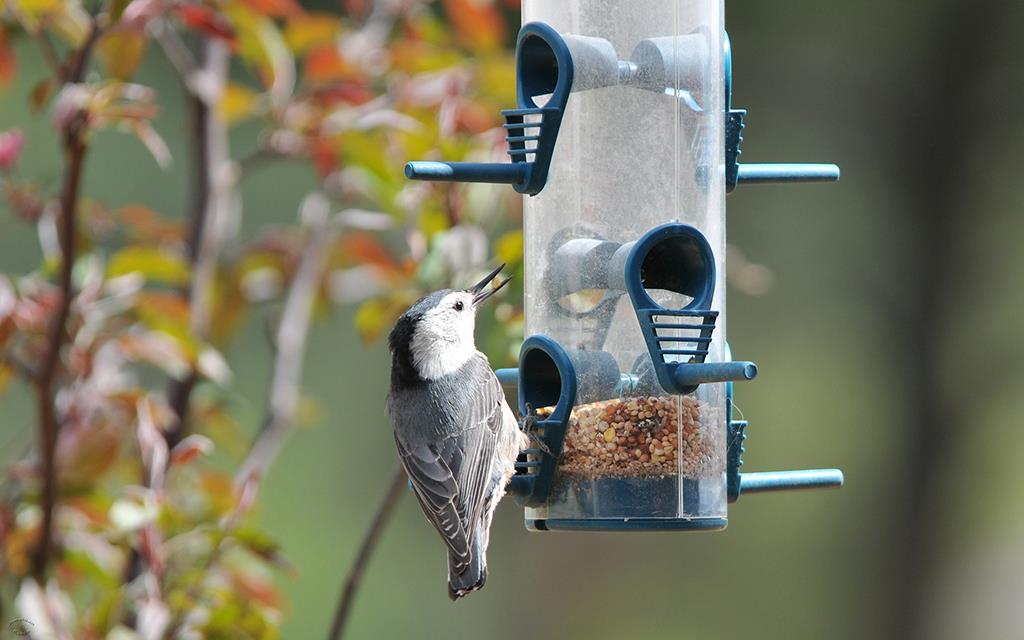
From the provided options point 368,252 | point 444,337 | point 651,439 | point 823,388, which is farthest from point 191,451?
point 823,388

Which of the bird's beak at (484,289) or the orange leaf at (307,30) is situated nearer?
the bird's beak at (484,289)

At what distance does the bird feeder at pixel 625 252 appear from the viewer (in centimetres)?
365

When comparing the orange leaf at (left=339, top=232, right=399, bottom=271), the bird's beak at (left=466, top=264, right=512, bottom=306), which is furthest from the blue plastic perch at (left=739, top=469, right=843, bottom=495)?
the orange leaf at (left=339, top=232, right=399, bottom=271)

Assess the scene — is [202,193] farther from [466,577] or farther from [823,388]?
[823,388]

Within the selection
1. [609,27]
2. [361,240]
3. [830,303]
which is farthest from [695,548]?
[609,27]

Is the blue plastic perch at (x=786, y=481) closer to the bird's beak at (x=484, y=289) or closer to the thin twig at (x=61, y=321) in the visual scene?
the bird's beak at (x=484, y=289)

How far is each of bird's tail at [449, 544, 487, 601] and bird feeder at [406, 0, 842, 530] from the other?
0.21 m

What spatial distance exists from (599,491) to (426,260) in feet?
2.49

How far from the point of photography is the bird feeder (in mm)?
3648

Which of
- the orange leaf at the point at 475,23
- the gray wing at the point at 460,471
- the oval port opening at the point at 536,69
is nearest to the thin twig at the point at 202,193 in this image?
the orange leaf at the point at 475,23

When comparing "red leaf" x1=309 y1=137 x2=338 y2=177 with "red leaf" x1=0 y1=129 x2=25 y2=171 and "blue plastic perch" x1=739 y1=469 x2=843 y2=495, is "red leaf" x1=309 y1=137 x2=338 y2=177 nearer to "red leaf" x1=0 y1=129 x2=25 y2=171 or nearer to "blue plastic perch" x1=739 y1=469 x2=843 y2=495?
"red leaf" x1=0 y1=129 x2=25 y2=171

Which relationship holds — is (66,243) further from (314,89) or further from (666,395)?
(666,395)

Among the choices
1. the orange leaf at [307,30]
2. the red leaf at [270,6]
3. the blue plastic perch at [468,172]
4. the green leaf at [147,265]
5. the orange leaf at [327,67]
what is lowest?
the green leaf at [147,265]

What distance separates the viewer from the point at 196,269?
4.55 m
